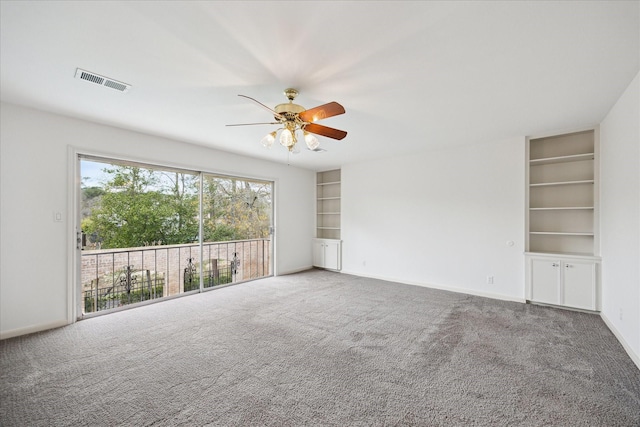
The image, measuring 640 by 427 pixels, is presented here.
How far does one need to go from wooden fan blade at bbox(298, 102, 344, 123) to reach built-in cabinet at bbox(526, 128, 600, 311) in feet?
11.8

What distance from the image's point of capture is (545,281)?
3.90m

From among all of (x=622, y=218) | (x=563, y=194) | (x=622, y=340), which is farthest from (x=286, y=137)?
(x=563, y=194)

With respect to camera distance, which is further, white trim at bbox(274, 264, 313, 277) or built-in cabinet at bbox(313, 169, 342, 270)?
built-in cabinet at bbox(313, 169, 342, 270)

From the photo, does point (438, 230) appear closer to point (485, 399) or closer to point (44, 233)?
point (485, 399)

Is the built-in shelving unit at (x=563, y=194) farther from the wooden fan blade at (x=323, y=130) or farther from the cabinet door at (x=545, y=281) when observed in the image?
the wooden fan blade at (x=323, y=130)

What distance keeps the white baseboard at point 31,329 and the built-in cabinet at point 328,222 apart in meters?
4.69

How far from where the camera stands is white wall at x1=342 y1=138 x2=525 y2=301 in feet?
14.1

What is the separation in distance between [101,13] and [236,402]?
2.71 meters

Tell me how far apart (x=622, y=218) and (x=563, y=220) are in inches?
53.9

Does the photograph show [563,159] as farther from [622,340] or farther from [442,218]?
[622,340]

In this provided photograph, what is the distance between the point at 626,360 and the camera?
2451mm

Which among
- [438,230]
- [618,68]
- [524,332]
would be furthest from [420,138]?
[524,332]

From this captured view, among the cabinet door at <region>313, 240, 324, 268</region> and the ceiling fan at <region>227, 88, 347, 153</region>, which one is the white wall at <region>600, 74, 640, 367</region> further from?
the cabinet door at <region>313, 240, 324, 268</region>

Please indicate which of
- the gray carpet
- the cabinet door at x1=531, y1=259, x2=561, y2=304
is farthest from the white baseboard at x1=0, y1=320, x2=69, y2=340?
the cabinet door at x1=531, y1=259, x2=561, y2=304
